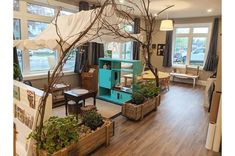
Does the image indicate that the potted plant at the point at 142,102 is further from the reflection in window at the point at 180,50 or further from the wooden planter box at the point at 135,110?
the reflection in window at the point at 180,50

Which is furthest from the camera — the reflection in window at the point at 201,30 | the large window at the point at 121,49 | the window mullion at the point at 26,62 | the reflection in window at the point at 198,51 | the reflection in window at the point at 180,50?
the reflection in window at the point at 180,50

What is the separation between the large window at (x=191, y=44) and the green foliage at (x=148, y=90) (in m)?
4.53

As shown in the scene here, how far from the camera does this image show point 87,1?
5.76 m

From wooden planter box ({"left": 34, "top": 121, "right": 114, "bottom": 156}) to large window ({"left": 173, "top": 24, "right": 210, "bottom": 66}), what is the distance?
6.63m

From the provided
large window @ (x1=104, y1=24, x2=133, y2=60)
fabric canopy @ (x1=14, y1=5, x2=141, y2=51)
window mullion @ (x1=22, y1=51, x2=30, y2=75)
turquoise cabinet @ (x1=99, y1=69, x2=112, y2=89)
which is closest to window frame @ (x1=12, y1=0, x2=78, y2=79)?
window mullion @ (x1=22, y1=51, x2=30, y2=75)

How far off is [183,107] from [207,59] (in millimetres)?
3718

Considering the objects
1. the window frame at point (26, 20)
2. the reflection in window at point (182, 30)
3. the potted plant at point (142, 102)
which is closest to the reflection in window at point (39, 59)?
the window frame at point (26, 20)

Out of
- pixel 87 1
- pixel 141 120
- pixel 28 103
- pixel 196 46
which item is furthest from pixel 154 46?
pixel 28 103

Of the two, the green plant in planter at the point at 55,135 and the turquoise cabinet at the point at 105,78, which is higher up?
the turquoise cabinet at the point at 105,78

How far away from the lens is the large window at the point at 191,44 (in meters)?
7.84

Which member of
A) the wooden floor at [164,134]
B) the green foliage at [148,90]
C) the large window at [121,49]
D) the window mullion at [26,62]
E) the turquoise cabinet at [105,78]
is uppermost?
the large window at [121,49]

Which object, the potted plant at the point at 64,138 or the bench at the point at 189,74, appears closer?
the potted plant at the point at 64,138

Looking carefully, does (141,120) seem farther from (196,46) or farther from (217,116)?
(196,46)

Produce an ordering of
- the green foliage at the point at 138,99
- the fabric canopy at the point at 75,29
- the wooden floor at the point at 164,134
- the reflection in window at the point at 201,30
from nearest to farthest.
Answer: the wooden floor at the point at 164,134
the fabric canopy at the point at 75,29
the green foliage at the point at 138,99
the reflection in window at the point at 201,30
